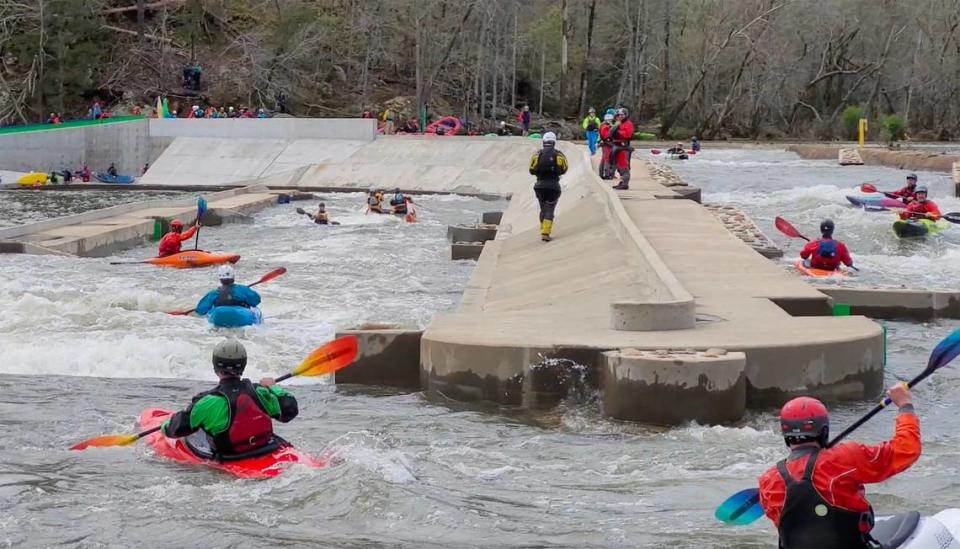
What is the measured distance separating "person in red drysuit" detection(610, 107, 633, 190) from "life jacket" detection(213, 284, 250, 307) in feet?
33.0

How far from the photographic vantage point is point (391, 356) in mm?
12219

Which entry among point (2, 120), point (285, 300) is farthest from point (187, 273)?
point (2, 120)

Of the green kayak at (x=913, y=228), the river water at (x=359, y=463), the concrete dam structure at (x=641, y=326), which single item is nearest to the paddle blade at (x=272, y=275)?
the river water at (x=359, y=463)

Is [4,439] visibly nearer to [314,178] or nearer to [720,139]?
[314,178]

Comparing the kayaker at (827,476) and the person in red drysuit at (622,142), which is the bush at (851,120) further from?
the kayaker at (827,476)

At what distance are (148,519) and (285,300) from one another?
9.67 metres

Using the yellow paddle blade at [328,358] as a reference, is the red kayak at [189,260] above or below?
below

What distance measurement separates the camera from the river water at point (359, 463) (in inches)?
311

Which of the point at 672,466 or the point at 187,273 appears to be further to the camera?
the point at 187,273

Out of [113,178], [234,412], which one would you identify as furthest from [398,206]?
[234,412]

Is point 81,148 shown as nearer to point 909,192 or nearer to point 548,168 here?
point 909,192

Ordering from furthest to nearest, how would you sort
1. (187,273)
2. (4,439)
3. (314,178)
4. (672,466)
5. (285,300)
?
(314,178)
(187,273)
(285,300)
(4,439)
(672,466)

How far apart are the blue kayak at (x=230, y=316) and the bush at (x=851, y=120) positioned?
54.0 metres

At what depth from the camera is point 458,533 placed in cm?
786
